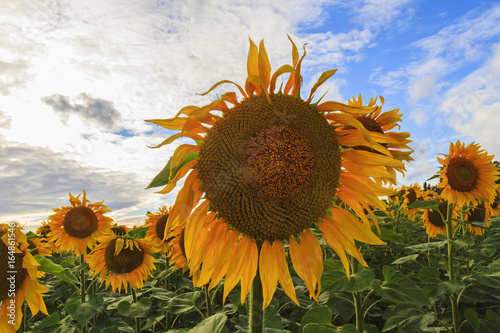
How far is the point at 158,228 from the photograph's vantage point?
19.4 ft

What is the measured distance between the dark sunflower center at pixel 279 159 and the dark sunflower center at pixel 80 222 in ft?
18.1

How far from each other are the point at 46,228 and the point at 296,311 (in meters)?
7.94

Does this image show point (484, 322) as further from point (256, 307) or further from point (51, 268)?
point (51, 268)

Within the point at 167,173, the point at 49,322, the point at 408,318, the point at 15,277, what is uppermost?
the point at 167,173

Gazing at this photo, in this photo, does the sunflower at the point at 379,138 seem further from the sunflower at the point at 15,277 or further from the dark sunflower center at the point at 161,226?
the dark sunflower center at the point at 161,226

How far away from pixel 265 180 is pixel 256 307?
2.12 feet

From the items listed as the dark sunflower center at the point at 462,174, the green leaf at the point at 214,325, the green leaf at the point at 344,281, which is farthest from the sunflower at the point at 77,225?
the dark sunflower center at the point at 462,174

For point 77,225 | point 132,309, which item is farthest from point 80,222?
point 132,309

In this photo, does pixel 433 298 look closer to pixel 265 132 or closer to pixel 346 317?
pixel 346 317

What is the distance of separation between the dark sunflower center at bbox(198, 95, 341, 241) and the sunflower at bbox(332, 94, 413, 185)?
209mm

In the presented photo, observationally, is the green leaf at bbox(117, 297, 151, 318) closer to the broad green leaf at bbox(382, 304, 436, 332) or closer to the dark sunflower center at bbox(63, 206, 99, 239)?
the dark sunflower center at bbox(63, 206, 99, 239)

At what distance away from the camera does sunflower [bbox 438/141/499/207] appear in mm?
4898

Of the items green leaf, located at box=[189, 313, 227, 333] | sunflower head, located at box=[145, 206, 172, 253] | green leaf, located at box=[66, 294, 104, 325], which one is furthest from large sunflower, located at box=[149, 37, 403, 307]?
sunflower head, located at box=[145, 206, 172, 253]

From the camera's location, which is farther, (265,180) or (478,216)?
(478,216)
